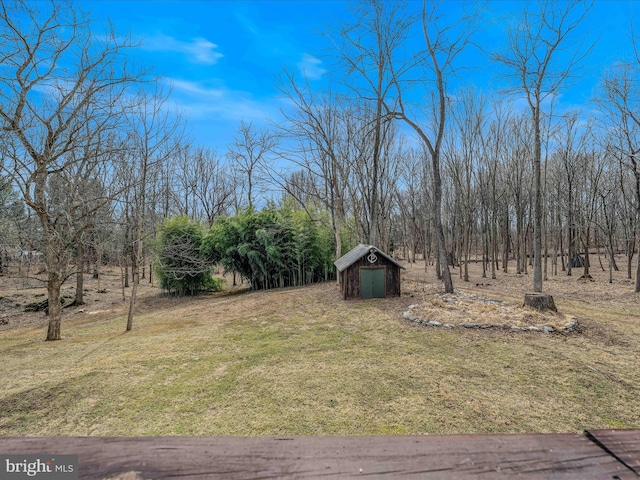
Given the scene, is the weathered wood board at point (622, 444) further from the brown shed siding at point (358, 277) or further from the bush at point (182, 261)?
the bush at point (182, 261)

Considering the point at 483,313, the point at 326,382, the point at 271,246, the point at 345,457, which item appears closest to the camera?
the point at 345,457

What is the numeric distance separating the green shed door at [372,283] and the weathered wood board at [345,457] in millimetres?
11254

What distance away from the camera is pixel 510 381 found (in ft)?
16.1

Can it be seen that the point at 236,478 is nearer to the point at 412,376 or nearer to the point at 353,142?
the point at 412,376

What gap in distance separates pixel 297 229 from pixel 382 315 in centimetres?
889

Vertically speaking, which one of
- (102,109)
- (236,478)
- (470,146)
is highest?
(470,146)

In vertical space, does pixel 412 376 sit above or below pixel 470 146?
below

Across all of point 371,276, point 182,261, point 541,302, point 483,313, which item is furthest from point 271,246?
point 541,302

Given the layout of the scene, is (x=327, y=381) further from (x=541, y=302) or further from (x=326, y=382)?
(x=541, y=302)

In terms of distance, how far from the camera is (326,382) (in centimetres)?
504

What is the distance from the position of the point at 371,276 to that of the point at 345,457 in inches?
450

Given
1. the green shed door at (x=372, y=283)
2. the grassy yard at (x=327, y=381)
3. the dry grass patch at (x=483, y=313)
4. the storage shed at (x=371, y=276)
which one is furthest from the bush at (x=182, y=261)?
the dry grass patch at (x=483, y=313)

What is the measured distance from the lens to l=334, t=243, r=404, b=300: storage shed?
39.2 feet

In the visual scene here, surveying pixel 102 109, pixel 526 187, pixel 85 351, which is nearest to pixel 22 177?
pixel 102 109
